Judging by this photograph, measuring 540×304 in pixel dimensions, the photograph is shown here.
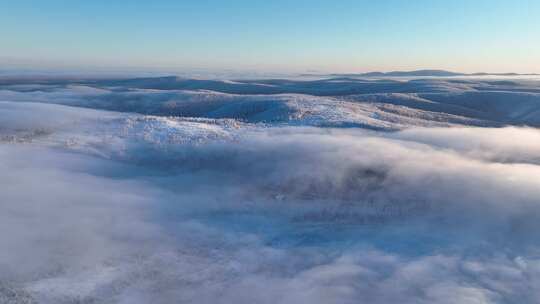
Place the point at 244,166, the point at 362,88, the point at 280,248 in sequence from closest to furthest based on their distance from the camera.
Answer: the point at 280,248
the point at 244,166
the point at 362,88

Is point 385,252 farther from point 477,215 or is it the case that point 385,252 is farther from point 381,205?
point 477,215

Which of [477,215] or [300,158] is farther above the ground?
[300,158]

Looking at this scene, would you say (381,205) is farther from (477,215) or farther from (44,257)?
(44,257)

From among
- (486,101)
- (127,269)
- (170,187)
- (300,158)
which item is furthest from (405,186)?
(486,101)

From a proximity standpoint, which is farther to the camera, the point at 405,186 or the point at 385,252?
the point at 405,186

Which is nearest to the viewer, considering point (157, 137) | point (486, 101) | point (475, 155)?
point (157, 137)

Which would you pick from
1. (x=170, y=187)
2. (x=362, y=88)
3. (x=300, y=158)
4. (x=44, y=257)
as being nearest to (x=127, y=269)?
(x=44, y=257)
